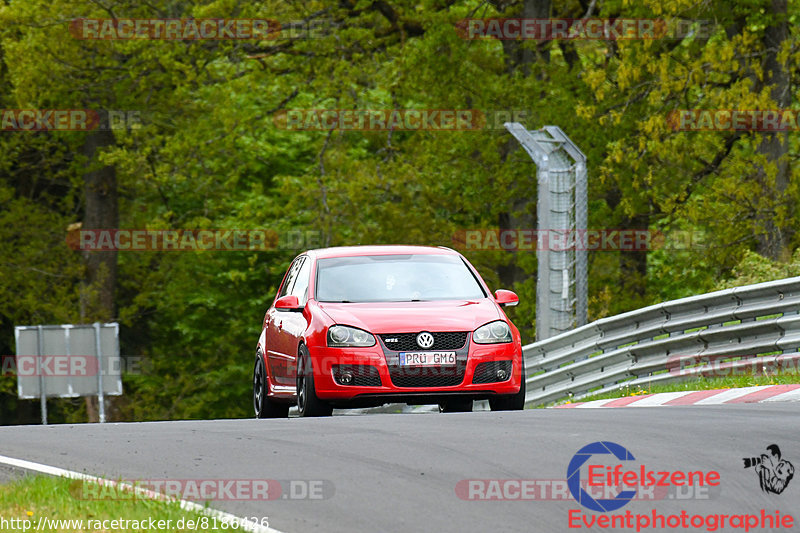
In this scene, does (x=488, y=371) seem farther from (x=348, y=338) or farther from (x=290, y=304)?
(x=290, y=304)

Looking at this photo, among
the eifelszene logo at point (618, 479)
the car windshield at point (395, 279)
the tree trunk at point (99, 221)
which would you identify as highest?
the car windshield at point (395, 279)

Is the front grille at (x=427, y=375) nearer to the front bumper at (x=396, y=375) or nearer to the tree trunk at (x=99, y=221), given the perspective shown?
the front bumper at (x=396, y=375)

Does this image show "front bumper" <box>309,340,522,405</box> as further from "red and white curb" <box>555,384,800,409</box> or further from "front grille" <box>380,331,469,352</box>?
"red and white curb" <box>555,384,800,409</box>

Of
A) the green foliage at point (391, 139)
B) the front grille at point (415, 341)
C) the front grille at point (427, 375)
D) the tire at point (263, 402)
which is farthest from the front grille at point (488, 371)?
the green foliage at point (391, 139)

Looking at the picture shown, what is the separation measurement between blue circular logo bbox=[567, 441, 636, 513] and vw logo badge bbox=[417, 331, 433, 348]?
3414mm

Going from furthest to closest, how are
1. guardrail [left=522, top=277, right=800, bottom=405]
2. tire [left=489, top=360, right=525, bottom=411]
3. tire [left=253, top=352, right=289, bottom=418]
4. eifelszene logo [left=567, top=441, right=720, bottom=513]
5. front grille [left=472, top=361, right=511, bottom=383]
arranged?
Result: guardrail [left=522, top=277, right=800, bottom=405]
tire [left=253, top=352, right=289, bottom=418]
tire [left=489, top=360, right=525, bottom=411]
front grille [left=472, top=361, right=511, bottom=383]
eifelszene logo [left=567, top=441, right=720, bottom=513]

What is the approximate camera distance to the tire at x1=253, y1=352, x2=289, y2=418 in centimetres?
1491

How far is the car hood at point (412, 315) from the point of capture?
12695 mm

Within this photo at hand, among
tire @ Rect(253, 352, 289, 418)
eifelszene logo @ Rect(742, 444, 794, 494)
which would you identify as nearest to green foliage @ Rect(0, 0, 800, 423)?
tire @ Rect(253, 352, 289, 418)

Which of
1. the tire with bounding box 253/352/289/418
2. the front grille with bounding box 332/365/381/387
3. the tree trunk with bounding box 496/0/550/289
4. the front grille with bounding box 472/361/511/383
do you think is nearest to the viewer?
the front grille with bounding box 332/365/381/387

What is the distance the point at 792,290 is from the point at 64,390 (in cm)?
1852

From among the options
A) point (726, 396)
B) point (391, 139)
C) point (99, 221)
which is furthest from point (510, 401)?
point (99, 221)

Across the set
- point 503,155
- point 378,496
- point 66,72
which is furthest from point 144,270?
point 378,496

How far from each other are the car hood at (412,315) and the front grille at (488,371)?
13.3 inches
